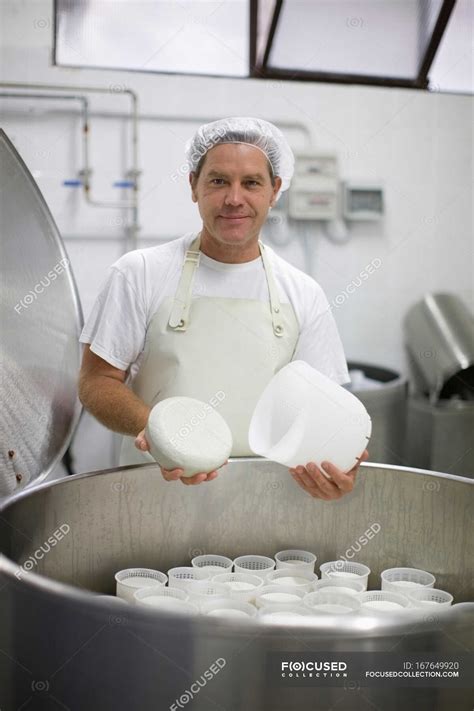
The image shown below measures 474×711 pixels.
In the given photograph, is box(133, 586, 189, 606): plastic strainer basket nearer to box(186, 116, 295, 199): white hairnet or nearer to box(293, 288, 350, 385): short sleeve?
box(293, 288, 350, 385): short sleeve

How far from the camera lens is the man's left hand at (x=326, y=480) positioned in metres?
1.21

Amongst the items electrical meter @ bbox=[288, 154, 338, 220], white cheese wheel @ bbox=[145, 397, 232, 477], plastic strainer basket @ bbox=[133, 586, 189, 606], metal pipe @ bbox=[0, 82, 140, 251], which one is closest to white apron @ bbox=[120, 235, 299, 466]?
white cheese wheel @ bbox=[145, 397, 232, 477]

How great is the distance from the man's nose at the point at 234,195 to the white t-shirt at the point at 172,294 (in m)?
0.17

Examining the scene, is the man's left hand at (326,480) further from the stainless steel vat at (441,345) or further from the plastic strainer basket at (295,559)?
the stainless steel vat at (441,345)

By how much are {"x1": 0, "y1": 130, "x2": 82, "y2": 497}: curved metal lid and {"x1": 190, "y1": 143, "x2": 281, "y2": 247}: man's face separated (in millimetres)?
404

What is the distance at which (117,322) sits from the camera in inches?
59.0

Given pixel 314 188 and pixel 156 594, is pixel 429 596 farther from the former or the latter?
→ pixel 314 188

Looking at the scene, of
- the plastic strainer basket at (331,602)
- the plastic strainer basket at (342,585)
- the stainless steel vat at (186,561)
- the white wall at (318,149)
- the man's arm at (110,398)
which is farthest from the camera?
the white wall at (318,149)

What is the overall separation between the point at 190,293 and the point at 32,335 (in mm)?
373

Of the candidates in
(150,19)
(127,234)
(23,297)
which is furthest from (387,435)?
(150,19)

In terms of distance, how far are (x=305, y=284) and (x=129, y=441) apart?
50 centimetres

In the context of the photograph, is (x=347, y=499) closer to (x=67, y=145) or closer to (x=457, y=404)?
(x=457, y=404)

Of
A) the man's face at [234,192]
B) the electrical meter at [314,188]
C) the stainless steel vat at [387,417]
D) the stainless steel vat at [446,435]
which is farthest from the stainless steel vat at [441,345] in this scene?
the man's face at [234,192]

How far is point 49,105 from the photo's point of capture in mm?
2842
